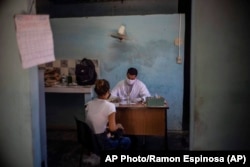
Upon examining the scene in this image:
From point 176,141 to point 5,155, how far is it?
3.29 m

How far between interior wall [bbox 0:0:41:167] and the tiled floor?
1.73 metres

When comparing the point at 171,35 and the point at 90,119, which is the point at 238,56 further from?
the point at 171,35

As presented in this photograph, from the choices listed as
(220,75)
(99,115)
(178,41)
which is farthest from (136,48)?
(220,75)

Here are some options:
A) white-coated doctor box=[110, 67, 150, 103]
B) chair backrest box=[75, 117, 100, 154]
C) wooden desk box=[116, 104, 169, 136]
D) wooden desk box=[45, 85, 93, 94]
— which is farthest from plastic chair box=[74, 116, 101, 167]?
wooden desk box=[45, 85, 93, 94]

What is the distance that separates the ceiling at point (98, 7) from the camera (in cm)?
588

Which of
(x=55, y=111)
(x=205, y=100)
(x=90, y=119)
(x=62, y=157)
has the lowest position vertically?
(x=62, y=157)

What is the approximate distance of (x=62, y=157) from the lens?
4.22 m

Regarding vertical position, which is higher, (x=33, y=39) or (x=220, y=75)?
(x=33, y=39)

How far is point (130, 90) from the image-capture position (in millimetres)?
4961

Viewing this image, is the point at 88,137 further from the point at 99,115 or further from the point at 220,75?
the point at 220,75

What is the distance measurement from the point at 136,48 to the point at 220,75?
345 centimetres

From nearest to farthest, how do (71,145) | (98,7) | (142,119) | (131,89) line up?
1. (142,119)
2. (71,145)
3. (131,89)
4. (98,7)

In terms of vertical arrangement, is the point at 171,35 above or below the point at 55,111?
above

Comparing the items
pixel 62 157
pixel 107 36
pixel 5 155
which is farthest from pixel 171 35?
pixel 5 155
